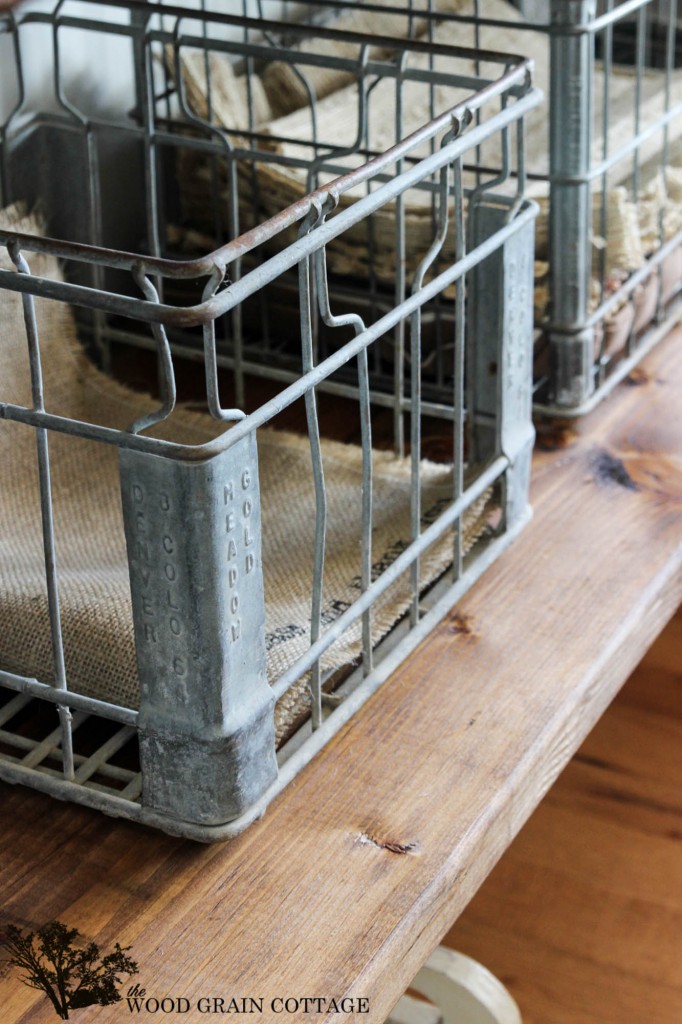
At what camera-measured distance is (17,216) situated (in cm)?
82

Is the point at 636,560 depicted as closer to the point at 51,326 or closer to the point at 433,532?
the point at 433,532

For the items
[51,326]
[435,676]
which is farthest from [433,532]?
[51,326]

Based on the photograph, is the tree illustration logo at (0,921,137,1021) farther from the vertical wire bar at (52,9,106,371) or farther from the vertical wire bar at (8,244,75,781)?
the vertical wire bar at (52,9,106,371)

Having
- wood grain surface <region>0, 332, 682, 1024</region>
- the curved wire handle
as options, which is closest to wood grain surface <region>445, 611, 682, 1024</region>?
wood grain surface <region>0, 332, 682, 1024</region>

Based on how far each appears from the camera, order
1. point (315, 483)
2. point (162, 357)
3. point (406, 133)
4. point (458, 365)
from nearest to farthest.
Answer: point (162, 357)
point (315, 483)
point (458, 365)
point (406, 133)

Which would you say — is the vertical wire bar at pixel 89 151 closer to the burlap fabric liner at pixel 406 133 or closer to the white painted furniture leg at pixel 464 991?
the burlap fabric liner at pixel 406 133

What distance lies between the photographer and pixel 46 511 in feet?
1.73

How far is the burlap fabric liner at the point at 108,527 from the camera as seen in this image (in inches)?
24.5

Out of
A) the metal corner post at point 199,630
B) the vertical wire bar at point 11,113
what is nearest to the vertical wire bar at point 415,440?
the metal corner post at point 199,630

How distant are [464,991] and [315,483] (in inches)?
14.0

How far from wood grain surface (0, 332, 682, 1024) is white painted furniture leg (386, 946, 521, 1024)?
0.19 meters

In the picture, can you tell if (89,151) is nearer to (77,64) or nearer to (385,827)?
(77,64)

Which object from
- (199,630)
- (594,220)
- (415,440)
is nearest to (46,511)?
(199,630)

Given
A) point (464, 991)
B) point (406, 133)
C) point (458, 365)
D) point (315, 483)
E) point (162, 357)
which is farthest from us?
point (406, 133)
